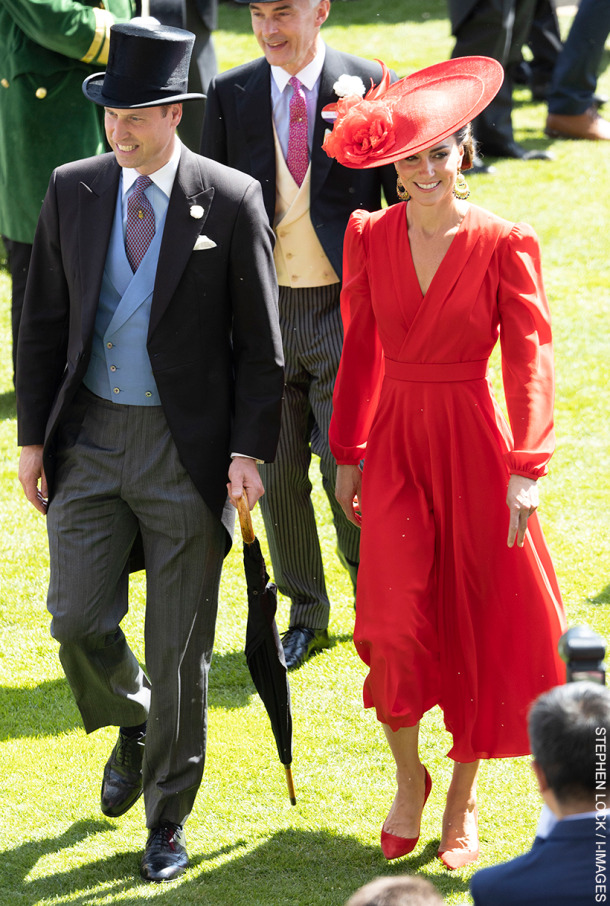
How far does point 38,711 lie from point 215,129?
223cm

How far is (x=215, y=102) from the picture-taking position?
5.04 m

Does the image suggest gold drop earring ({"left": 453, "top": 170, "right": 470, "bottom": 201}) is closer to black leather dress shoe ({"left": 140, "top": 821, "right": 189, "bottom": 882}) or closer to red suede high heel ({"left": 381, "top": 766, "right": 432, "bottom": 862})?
red suede high heel ({"left": 381, "top": 766, "right": 432, "bottom": 862})

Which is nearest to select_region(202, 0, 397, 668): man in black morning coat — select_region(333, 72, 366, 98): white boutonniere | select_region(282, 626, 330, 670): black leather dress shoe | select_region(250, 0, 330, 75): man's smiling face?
select_region(250, 0, 330, 75): man's smiling face

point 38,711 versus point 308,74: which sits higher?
point 308,74

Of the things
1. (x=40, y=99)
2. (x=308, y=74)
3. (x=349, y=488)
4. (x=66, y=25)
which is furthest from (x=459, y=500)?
(x=40, y=99)

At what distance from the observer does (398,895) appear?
217cm

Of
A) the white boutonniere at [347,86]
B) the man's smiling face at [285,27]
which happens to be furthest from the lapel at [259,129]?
the white boutonniere at [347,86]

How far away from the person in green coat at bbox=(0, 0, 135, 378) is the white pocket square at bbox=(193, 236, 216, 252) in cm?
300

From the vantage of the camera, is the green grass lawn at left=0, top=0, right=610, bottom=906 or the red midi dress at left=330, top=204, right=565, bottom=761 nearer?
the red midi dress at left=330, top=204, right=565, bottom=761

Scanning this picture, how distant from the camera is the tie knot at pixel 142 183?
12.6 ft

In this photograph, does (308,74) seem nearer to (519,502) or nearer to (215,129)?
(215,129)

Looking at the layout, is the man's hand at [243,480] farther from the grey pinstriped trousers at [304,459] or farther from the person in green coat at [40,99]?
the person in green coat at [40,99]

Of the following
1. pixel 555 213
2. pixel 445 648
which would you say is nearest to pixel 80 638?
pixel 445 648

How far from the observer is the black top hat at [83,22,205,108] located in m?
3.71
